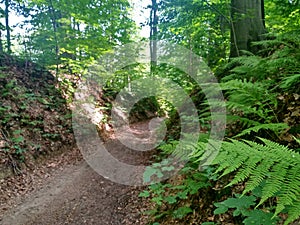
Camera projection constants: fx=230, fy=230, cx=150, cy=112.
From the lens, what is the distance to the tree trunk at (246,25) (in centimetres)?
567

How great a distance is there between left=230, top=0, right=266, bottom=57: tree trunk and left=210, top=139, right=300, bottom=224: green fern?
15.7 feet

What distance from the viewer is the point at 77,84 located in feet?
41.2

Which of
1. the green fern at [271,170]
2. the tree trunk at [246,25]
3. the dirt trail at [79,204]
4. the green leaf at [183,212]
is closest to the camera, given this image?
the green fern at [271,170]

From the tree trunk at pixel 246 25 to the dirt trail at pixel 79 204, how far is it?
403 cm

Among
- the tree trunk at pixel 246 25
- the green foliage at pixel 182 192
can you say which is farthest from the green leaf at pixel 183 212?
the tree trunk at pixel 246 25

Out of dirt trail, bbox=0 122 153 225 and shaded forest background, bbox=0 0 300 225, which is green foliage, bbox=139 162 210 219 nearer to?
shaded forest background, bbox=0 0 300 225

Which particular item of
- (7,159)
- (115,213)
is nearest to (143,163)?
(115,213)

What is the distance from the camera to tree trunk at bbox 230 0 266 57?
5.67 metres

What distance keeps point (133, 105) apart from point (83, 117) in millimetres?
5776

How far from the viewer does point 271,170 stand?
52.9 inches

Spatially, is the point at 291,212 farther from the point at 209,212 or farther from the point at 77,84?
the point at 77,84

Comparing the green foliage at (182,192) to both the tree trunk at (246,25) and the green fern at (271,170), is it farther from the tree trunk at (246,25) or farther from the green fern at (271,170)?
the tree trunk at (246,25)

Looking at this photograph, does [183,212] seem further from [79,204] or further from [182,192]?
[79,204]

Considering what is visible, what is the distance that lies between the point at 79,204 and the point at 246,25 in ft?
19.0
